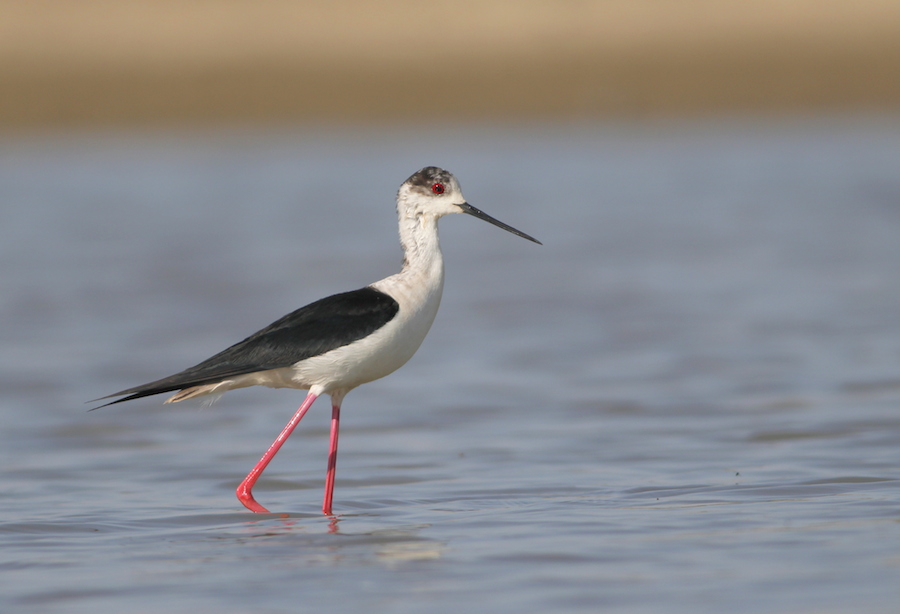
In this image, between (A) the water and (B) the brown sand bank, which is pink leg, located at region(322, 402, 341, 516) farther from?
(B) the brown sand bank

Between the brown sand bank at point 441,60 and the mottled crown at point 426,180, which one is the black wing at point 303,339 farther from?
the brown sand bank at point 441,60

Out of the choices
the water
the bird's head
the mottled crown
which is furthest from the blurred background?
the mottled crown

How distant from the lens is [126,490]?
5.95m

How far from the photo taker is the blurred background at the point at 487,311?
4637mm

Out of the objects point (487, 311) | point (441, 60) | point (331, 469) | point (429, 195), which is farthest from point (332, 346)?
point (441, 60)

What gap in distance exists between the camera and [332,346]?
17.7ft

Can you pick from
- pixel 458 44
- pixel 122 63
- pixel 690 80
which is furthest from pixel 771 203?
pixel 122 63

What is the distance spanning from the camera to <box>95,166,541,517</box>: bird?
537cm

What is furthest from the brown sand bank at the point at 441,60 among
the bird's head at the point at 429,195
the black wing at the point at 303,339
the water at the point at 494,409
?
the black wing at the point at 303,339

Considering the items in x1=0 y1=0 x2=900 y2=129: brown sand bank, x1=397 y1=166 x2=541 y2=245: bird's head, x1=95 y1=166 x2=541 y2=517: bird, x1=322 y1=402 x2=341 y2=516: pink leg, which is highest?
x1=0 y1=0 x2=900 y2=129: brown sand bank

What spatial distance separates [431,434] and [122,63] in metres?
19.6

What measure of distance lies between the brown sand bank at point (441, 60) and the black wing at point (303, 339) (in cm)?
1730

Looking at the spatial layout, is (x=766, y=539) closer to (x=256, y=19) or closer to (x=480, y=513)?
(x=480, y=513)

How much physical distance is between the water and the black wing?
1.95ft
